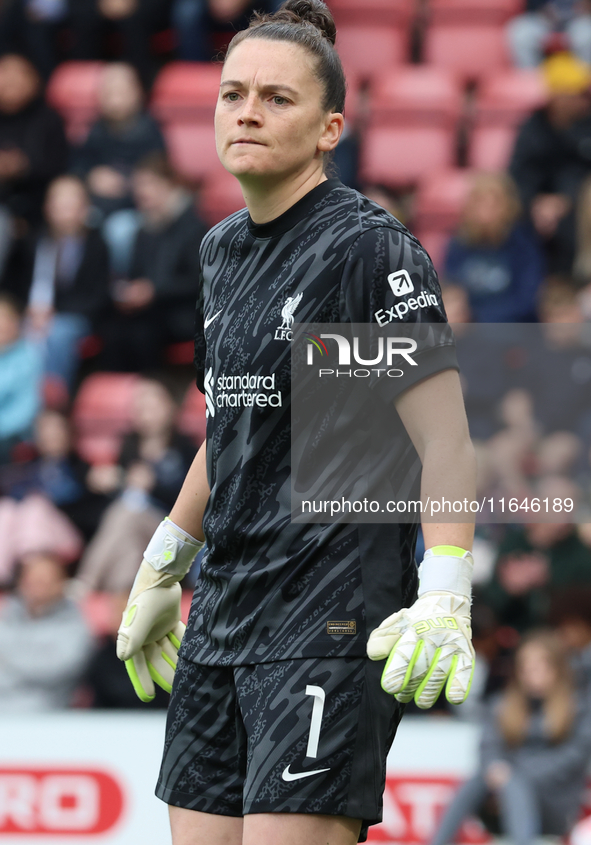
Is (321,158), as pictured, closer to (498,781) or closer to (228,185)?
(498,781)

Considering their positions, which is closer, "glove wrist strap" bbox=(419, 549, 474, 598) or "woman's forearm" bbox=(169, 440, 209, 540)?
"glove wrist strap" bbox=(419, 549, 474, 598)

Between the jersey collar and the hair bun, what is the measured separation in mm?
339

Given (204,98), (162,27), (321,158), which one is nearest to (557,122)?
(204,98)

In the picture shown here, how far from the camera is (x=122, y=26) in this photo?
9.23 metres

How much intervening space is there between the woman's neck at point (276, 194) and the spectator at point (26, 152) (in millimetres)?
6297

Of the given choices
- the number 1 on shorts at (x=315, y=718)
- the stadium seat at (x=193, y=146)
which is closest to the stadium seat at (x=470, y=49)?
the stadium seat at (x=193, y=146)

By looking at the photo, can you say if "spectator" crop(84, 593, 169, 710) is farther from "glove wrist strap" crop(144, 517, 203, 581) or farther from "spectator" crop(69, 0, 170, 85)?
"spectator" crop(69, 0, 170, 85)

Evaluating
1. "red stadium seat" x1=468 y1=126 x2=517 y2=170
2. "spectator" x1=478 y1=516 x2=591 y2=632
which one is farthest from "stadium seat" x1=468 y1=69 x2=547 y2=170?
"spectator" x1=478 y1=516 x2=591 y2=632

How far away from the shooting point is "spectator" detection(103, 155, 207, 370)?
305 inches

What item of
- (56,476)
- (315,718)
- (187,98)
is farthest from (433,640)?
(187,98)

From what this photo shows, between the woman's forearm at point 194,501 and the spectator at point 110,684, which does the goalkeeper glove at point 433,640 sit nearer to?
the woman's forearm at point 194,501

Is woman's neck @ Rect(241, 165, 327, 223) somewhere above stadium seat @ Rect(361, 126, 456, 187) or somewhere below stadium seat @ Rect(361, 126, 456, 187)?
below

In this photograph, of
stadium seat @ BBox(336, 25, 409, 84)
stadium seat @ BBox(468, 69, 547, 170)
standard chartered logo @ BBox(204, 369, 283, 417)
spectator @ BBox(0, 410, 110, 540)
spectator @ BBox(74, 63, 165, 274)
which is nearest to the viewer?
standard chartered logo @ BBox(204, 369, 283, 417)

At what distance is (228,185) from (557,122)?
7.79 feet
